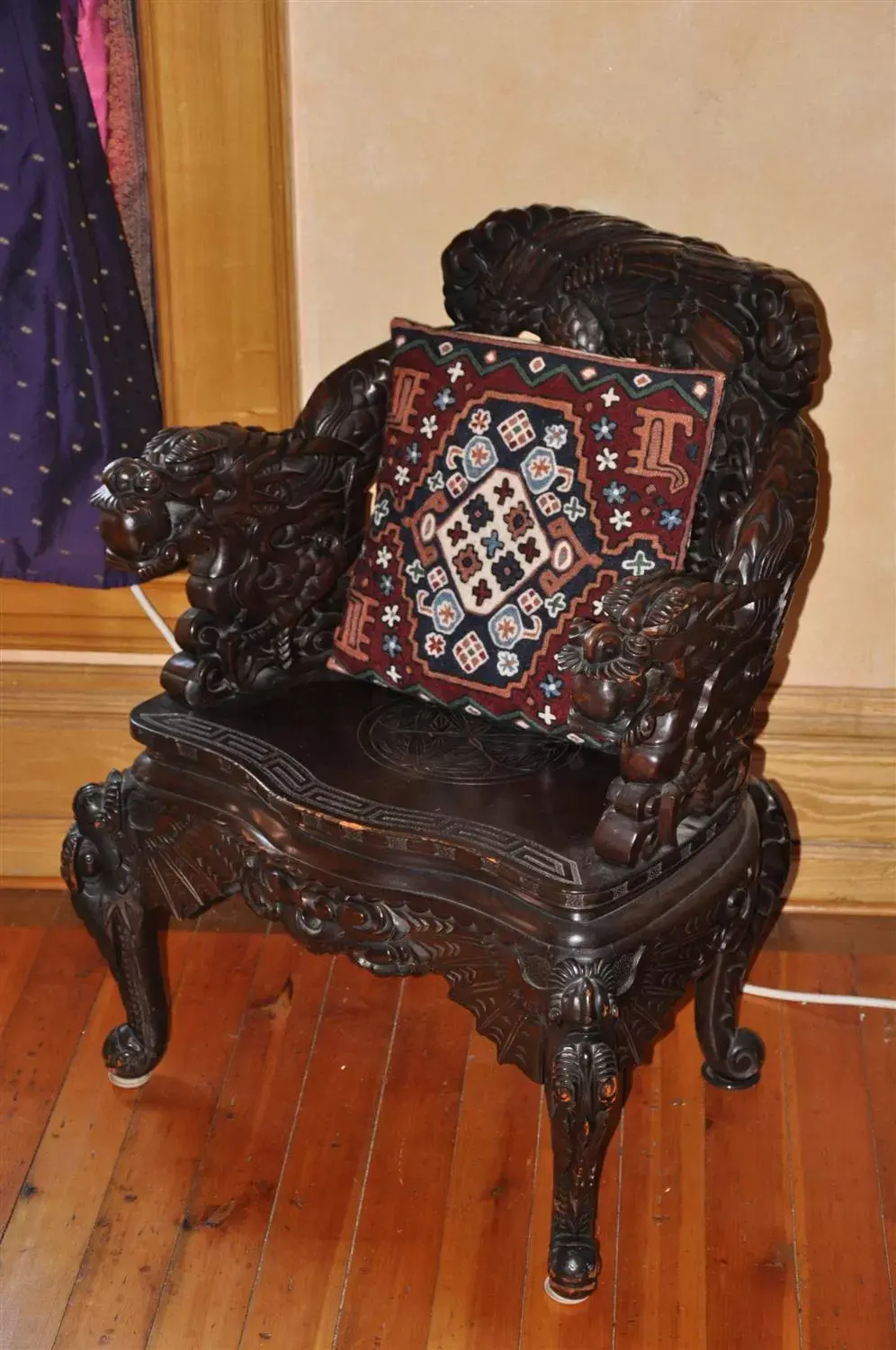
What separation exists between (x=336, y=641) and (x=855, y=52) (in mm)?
1116

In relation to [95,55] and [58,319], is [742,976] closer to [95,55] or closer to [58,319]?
[58,319]

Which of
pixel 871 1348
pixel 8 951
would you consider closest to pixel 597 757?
pixel 871 1348

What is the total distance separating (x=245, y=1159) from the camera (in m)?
2.16

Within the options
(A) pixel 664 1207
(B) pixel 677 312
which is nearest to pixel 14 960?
(A) pixel 664 1207

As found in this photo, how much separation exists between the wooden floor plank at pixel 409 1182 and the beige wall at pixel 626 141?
40.3 inches

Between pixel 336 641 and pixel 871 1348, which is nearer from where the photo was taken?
pixel 871 1348

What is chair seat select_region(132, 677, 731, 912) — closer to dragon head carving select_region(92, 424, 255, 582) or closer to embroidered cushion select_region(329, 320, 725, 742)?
embroidered cushion select_region(329, 320, 725, 742)

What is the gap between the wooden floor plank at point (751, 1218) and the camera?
74.6 inches

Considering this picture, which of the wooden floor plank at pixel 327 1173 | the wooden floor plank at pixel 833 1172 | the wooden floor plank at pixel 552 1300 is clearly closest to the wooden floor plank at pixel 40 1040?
the wooden floor plank at pixel 327 1173

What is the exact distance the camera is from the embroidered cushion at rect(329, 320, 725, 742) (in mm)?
1979

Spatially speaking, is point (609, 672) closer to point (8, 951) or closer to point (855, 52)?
point (855, 52)

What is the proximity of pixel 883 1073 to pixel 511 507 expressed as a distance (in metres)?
1.01

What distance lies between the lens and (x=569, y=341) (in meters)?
2.14

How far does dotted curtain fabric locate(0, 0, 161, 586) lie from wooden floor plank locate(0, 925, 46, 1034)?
0.59 metres
